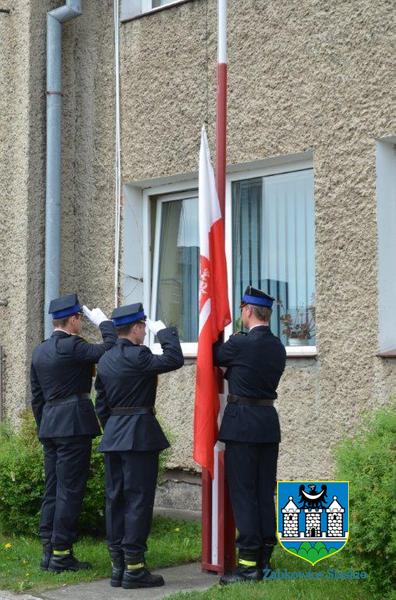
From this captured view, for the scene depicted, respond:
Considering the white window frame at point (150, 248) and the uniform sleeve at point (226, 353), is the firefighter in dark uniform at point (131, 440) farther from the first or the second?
the white window frame at point (150, 248)

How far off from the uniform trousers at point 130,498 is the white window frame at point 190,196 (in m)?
2.03

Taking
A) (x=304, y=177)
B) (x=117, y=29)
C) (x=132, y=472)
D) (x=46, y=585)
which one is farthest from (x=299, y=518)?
(x=117, y=29)

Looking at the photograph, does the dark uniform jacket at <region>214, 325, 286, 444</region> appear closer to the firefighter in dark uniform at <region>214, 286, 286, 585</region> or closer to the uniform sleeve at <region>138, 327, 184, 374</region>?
the firefighter in dark uniform at <region>214, 286, 286, 585</region>

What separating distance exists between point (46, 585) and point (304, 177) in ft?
13.2

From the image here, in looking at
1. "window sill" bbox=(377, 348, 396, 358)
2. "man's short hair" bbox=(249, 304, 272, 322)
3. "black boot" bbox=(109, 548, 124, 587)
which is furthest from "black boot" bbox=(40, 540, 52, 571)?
"window sill" bbox=(377, 348, 396, 358)

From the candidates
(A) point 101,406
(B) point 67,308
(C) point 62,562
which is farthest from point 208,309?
(C) point 62,562

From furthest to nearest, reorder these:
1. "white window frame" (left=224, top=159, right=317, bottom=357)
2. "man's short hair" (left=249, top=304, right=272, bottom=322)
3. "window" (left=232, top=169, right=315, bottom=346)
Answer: "window" (left=232, top=169, right=315, bottom=346) < "white window frame" (left=224, top=159, right=317, bottom=357) < "man's short hair" (left=249, top=304, right=272, bottom=322)

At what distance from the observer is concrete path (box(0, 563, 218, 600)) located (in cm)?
629

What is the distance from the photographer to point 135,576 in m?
6.47

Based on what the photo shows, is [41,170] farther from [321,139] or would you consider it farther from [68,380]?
[68,380]

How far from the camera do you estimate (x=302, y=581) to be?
20.1 feet

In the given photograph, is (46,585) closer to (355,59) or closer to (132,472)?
(132,472)

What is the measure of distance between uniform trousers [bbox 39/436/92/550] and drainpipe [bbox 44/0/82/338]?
2.72 metres

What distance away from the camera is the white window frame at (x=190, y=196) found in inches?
337
